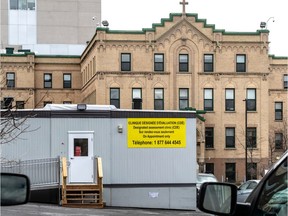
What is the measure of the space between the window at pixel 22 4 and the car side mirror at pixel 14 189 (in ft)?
252

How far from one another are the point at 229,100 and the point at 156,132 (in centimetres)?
2630

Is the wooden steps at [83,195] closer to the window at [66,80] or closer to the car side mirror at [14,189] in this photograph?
the car side mirror at [14,189]

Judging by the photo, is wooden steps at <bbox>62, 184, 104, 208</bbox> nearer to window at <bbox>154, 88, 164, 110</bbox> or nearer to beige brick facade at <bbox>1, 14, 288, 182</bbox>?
beige brick facade at <bbox>1, 14, 288, 182</bbox>

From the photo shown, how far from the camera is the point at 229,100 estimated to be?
166ft

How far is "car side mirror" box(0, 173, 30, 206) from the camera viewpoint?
12.9 feet

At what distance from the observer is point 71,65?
60625 mm

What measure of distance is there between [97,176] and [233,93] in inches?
1106

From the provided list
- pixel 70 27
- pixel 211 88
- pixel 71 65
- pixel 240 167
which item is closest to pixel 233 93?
pixel 211 88

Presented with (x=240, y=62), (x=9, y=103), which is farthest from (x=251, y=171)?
(x=9, y=103)

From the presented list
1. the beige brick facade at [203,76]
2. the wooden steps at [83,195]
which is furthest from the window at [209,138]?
the wooden steps at [83,195]

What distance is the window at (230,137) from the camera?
165ft

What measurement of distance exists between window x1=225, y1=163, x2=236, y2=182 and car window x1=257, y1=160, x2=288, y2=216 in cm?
4618

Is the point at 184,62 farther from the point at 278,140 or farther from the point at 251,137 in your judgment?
the point at 278,140

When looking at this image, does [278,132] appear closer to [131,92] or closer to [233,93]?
[233,93]
